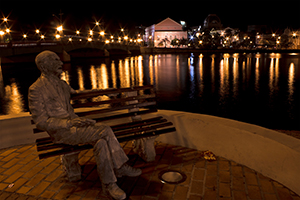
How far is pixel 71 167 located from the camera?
323 cm

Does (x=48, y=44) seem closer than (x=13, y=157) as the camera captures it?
No

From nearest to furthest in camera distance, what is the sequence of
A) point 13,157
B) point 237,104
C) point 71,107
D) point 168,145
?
point 71,107, point 13,157, point 168,145, point 237,104

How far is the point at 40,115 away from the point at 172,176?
1.80 m

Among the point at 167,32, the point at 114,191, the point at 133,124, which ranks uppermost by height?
the point at 167,32

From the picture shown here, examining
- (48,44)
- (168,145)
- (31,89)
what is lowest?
(168,145)

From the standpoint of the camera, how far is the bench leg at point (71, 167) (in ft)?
10.6

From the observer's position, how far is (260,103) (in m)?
9.83

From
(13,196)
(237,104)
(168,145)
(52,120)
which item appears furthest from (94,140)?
(237,104)

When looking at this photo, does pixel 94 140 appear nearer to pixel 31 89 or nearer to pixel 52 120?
pixel 52 120

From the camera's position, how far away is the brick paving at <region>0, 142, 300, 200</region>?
2918mm

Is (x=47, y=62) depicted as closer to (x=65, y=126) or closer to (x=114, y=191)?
(x=65, y=126)

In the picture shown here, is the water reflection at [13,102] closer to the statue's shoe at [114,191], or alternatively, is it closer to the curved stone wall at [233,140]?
the curved stone wall at [233,140]

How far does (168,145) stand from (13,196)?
237cm

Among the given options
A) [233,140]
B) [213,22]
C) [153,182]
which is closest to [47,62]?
[153,182]
